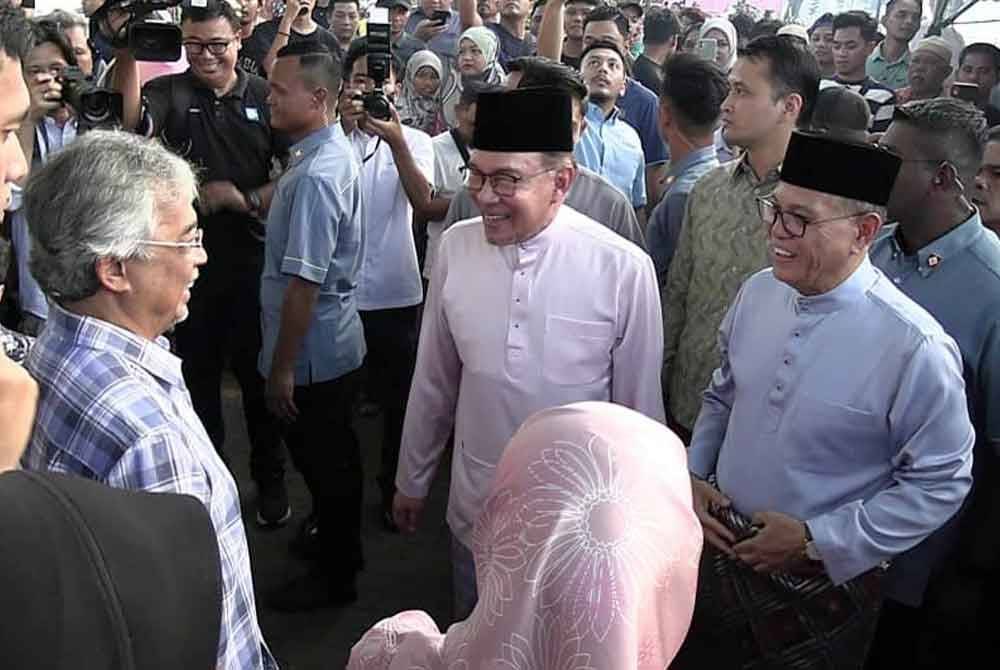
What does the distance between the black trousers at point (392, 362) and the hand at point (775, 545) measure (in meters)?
1.91

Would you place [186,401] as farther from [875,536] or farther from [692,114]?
[692,114]

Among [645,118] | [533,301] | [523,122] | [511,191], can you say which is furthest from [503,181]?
[645,118]

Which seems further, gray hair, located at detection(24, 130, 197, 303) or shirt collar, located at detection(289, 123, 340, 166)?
shirt collar, located at detection(289, 123, 340, 166)

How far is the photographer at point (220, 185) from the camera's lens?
333 cm

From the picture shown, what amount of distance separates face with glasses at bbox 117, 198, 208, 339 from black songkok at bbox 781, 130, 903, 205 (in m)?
1.19

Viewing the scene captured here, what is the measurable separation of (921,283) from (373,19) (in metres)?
2.25

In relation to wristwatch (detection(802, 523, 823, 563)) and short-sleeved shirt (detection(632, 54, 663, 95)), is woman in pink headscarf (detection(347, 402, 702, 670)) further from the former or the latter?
short-sleeved shirt (detection(632, 54, 663, 95))

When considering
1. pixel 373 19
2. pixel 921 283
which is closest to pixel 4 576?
pixel 921 283

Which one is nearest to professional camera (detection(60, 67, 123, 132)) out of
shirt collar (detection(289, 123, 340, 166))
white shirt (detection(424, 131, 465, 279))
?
shirt collar (detection(289, 123, 340, 166))

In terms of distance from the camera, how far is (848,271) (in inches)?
73.5

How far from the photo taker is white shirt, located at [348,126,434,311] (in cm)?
349

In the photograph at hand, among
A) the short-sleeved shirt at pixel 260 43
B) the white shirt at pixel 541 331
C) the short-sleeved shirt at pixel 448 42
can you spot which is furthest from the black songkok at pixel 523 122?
the short-sleeved shirt at pixel 448 42

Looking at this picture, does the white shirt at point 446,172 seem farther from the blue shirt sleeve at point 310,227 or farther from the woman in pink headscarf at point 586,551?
the woman in pink headscarf at point 586,551

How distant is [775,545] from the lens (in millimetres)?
1846
